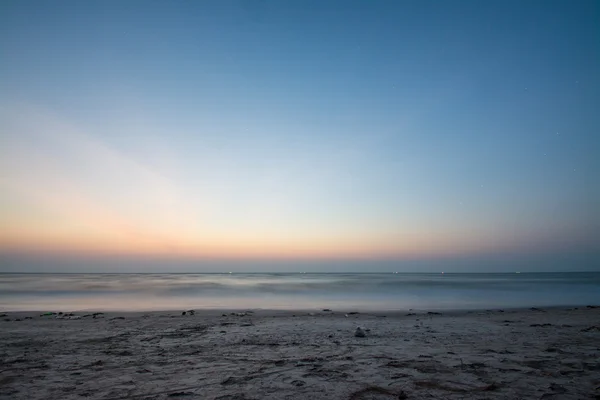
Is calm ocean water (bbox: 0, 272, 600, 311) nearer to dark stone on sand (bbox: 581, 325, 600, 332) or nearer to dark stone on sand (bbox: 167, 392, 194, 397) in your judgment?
dark stone on sand (bbox: 581, 325, 600, 332)

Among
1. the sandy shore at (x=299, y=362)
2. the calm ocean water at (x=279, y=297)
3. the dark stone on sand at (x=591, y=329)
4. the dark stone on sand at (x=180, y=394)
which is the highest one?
the dark stone on sand at (x=180, y=394)

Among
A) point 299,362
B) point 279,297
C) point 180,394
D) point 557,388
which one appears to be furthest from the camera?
point 279,297

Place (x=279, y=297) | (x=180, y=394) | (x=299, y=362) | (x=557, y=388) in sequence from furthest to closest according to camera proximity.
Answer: (x=279, y=297) < (x=299, y=362) < (x=557, y=388) < (x=180, y=394)

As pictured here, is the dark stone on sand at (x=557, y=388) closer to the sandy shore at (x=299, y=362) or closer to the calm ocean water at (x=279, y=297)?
the sandy shore at (x=299, y=362)

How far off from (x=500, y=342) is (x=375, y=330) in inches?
126

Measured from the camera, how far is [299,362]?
6129mm

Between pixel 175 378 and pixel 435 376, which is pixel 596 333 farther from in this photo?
pixel 175 378

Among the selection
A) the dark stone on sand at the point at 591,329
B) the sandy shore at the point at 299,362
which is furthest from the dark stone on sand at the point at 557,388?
the dark stone on sand at the point at 591,329

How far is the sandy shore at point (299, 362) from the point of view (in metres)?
4.70

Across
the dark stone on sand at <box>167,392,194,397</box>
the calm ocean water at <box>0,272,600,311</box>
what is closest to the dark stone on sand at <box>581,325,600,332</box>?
the calm ocean water at <box>0,272,600,311</box>

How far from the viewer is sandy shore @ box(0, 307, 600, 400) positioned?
185 inches

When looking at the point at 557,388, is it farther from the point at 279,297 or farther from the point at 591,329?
the point at 279,297

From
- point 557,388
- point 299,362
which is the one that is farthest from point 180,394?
point 557,388

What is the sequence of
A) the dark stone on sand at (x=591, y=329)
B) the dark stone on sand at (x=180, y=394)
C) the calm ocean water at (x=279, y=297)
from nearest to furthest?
1. the dark stone on sand at (x=180, y=394)
2. the dark stone on sand at (x=591, y=329)
3. the calm ocean water at (x=279, y=297)
